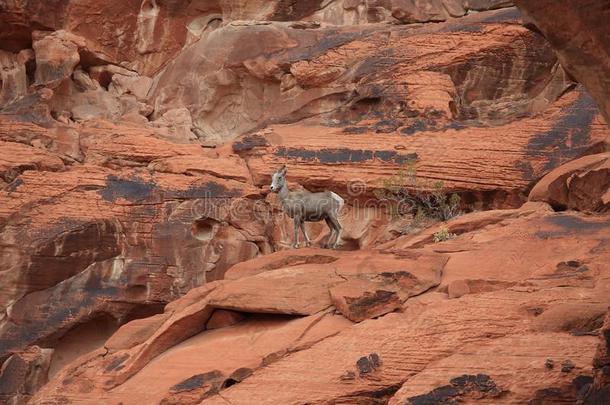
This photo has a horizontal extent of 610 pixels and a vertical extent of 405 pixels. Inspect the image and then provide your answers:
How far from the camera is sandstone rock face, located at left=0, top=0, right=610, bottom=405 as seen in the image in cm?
1288

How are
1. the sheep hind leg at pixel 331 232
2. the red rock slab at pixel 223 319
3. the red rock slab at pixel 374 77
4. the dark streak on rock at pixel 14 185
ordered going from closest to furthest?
1. the red rock slab at pixel 223 319
2. the sheep hind leg at pixel 331 232
3. the dark streak on rock at pixel 14 185
4. the red rock slab at pixel 374 77

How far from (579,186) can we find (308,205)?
13.5ft

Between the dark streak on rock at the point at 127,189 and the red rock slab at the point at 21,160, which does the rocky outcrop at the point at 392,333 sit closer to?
the dark streak on rock at the point at 127,189

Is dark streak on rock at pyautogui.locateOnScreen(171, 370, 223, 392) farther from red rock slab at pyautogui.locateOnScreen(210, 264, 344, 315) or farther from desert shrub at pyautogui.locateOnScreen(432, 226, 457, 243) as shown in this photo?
desert shrub at pyautogui.locateOnScreen(432, 226, 457, 243)

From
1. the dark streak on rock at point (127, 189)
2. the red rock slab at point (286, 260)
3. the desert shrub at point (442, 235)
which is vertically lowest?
the red rock slab at point (286, 260)

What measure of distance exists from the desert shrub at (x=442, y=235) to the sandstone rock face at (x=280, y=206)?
0.21 metres

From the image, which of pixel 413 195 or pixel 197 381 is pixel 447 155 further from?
pixel 197 381

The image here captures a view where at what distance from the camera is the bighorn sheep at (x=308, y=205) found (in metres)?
17.0

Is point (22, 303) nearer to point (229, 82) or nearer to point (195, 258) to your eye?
point (195, 258)

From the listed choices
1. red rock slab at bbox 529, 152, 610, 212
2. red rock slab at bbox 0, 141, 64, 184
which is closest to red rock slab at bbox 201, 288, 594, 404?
red rock slab at bbox 529, 152, 610, 212

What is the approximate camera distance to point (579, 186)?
16109mm

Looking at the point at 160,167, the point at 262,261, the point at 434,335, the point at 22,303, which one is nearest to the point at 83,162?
the point at 160,167

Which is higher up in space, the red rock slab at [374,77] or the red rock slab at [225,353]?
the red rock slab at [374,77]

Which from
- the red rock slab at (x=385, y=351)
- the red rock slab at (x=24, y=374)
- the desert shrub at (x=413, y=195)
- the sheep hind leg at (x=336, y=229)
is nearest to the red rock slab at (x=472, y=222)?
the sheep hind leg at (x=336, y=229)
